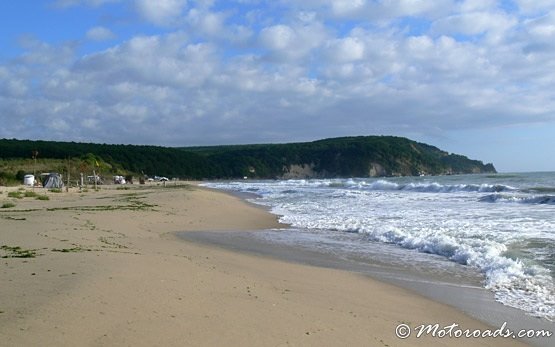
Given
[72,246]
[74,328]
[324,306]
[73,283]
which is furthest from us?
[72,246]

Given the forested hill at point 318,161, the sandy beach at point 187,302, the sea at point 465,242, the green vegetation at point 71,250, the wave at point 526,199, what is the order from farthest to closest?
the forested hill at point 318,161, the wave at point 526,199, the green vegetation at point 71,250, the sea at point 465,242, the sandy beach at point 187,302

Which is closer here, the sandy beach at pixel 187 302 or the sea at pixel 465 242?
the sandy beach at pixel 187 302

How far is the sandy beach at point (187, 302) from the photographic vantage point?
4.46m

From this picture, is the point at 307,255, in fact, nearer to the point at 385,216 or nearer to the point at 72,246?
the point at 72,246

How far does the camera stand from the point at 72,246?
9328mm

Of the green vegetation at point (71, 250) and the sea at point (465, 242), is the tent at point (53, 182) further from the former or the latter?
the green vegetation at point (71, 250)

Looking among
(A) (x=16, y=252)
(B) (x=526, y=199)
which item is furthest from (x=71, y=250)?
(B) (x=526, y=199)

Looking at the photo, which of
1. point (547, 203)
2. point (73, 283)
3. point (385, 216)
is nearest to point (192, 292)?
point (73, 283)

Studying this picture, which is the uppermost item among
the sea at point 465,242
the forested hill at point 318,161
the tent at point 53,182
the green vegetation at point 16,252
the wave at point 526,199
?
the forested hill at point 318,161

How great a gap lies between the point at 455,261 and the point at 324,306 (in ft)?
17.6

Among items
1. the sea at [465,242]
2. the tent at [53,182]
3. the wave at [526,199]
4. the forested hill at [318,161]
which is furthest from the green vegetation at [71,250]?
the forested hill at [318,161]

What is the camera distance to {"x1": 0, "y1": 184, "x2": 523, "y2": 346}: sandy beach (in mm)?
4457

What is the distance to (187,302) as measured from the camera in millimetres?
5531

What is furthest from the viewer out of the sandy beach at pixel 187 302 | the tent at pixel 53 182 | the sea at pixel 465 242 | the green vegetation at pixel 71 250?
the tent at pixel 53 182
